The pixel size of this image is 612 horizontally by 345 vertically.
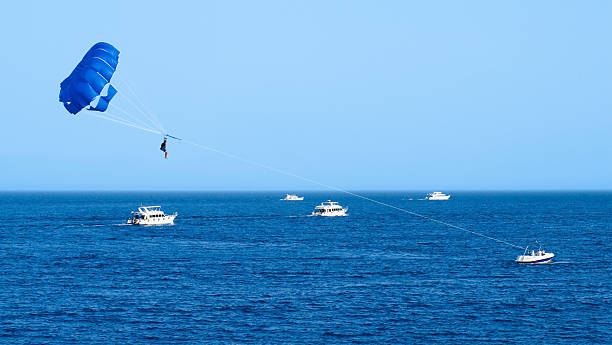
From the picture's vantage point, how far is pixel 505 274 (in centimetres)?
7512

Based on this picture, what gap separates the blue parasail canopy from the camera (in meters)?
52.8

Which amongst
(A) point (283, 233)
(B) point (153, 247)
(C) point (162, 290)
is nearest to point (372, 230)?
(A) point (283, 233)

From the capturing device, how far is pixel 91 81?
2098 inches

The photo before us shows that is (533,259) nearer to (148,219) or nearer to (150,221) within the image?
(150,221)

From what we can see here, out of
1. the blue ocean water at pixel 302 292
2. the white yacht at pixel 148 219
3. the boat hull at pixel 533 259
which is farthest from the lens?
the white yacht at pixel 148 219

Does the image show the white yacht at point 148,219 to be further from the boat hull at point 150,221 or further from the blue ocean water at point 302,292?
the blue ocean water at point 302,292

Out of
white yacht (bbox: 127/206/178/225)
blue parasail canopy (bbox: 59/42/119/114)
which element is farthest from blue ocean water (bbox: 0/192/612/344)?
white yacht (bbox: 127/206/178/225)

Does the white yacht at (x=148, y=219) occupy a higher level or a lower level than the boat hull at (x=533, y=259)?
higher

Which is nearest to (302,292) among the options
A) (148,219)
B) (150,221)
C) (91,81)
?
(91,81)

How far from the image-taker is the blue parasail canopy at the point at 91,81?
52.8 meters

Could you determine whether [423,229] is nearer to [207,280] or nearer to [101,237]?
[101,237]

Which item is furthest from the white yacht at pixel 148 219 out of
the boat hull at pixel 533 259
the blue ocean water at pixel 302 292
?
the boat hull at pixel 533 259

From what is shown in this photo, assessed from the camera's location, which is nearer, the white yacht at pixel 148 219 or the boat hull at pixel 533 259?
the boat hull at pixel 533 259

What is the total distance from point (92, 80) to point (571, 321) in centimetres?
4492
